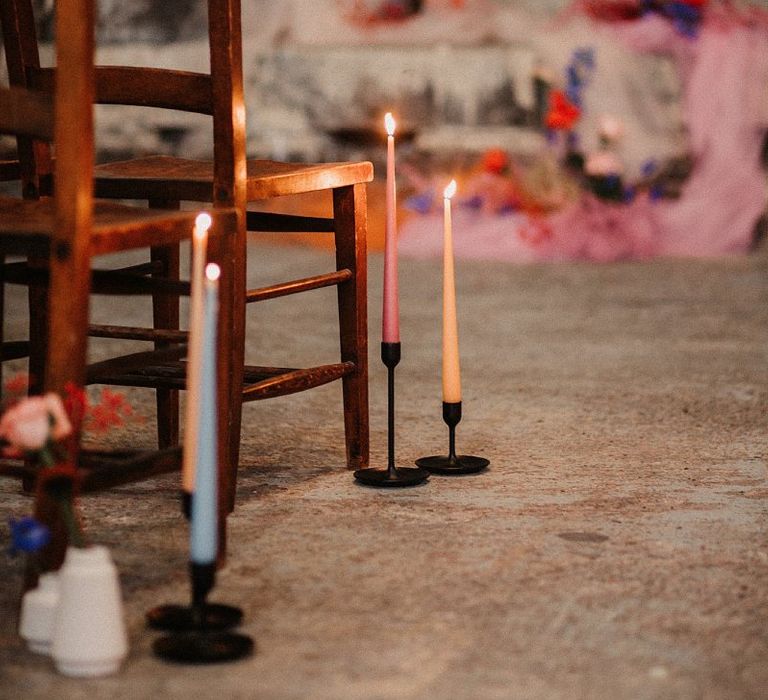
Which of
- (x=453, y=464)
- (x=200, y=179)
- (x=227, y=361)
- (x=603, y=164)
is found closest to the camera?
(x=227, y=361)

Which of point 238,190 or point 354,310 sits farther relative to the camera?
point 354,310

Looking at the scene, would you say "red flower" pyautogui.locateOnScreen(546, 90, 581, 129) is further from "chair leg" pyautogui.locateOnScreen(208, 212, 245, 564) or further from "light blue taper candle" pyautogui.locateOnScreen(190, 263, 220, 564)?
"light blue taper candle" pyautogui.locateOnScreen(190, 263, 220, 564)

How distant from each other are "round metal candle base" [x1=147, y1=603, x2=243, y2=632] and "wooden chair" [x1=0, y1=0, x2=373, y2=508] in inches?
18.0

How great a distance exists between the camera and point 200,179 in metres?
2.00

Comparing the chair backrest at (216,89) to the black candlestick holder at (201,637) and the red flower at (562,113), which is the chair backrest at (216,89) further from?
the red flower at (562,113)

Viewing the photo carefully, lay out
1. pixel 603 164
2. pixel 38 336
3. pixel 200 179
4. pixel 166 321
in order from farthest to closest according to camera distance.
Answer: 1. pixel 603 164
2. pixel 166 321
3. pixel 38 336
4. pixel 200 179

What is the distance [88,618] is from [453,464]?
0.93m

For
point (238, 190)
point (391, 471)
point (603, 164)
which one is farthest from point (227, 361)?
point (603, 164)

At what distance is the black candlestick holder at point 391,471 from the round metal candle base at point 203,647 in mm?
699

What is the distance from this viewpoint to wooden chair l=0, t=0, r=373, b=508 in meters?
1.89

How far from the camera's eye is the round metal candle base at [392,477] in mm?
2137

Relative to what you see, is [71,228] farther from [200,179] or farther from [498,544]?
→ [498,544]

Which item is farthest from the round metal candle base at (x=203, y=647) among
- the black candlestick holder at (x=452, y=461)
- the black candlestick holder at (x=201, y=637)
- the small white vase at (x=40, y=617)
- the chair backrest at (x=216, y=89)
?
the black candlestick holder at (x=452, y=461)

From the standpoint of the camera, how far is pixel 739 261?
200 inches
